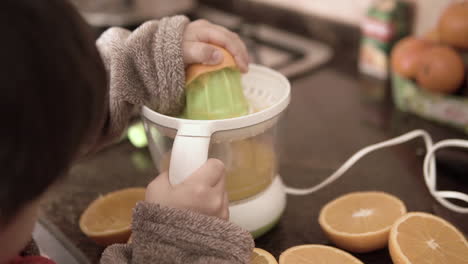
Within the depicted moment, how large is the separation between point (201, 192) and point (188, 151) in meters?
0.04

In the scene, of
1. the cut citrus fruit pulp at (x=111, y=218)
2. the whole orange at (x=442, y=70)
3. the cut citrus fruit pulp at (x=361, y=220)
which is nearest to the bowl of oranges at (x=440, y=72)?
the whole orange at (x=442, y=70)

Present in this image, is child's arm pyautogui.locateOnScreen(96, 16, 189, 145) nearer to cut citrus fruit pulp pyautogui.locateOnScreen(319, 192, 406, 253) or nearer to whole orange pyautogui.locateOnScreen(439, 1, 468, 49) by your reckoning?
cut citrus fruit pulp pyautogui.locateOnScreen(319, 192, 406, 253)

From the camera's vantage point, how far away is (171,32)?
545 mm

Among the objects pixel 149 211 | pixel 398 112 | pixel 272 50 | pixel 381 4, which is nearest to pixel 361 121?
pixel 398 112

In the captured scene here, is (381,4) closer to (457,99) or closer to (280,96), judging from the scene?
(457,99)

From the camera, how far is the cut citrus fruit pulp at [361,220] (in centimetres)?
54

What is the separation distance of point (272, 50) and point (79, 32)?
2.87ft

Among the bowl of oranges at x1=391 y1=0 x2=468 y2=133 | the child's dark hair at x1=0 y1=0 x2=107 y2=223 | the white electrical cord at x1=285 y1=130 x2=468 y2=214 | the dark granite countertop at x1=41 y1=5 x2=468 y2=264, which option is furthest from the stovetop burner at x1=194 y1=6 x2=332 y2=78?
the child's dark hair at x1=0 y1=0 x2=107 y2=223

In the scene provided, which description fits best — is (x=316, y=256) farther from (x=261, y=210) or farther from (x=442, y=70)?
(x=442, y=70)

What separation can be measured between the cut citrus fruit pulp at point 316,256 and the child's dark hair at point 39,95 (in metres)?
0.26

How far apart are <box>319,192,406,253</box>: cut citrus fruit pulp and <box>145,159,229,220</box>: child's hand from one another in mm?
151

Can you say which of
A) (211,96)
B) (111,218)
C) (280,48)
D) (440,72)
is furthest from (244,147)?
(280,48)

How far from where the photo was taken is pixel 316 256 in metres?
0.52

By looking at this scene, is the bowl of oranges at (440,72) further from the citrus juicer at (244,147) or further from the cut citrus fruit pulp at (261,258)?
the cut citrus fruit pulp at (261,258)
